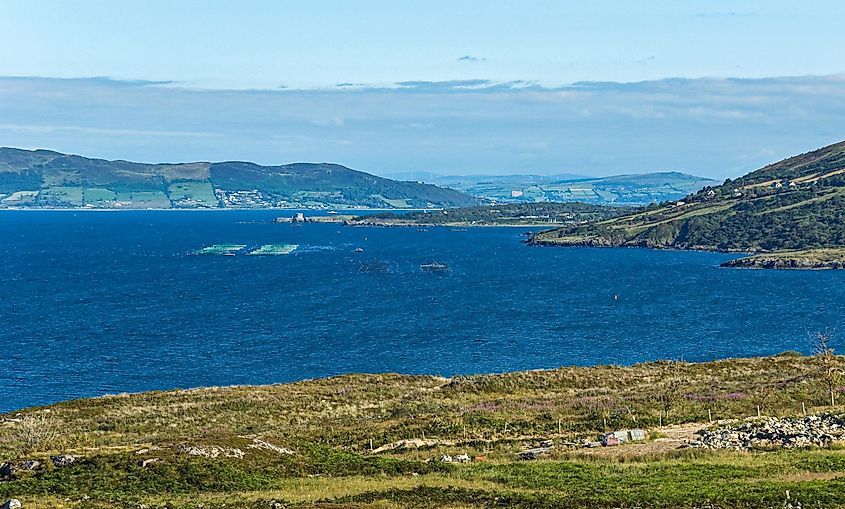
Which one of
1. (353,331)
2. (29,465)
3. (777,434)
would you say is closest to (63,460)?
(29,465)

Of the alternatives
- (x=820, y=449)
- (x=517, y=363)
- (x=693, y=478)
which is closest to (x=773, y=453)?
(x=820, y=449)

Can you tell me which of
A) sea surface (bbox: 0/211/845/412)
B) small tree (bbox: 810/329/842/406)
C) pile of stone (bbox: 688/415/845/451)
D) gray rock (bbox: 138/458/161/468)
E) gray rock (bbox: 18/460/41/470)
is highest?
pile of stone (bbox: 688/415/845/451)

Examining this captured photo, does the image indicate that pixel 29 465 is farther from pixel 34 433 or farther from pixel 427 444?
pixel 427 444

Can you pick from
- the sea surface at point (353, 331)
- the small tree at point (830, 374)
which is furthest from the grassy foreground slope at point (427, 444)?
the sea surface at point (353, 331)

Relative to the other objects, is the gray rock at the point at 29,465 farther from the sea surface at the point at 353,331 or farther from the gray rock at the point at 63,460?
the sea surface at the point at 353,331

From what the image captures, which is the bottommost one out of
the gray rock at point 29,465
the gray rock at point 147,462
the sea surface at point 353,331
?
the sea surface at point 353,331

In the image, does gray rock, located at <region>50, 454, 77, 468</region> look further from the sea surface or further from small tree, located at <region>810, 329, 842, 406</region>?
the sea surface

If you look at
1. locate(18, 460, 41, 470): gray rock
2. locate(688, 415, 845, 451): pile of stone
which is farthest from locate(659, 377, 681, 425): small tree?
locate(18, 460, 41, 470): gray rock
